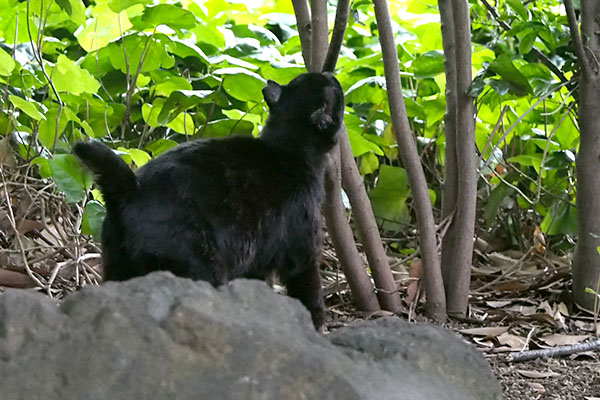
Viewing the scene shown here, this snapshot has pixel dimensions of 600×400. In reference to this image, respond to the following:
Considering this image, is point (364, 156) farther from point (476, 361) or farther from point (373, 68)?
point (476, 361)

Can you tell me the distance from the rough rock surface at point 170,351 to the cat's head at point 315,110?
1.31 meters

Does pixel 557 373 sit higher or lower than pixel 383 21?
lower

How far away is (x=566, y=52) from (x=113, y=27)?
1867 mm

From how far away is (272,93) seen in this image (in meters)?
2.76

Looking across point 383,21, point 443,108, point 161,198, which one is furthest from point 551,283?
point 161,198

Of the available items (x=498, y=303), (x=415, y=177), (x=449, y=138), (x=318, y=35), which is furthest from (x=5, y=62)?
(x=498, y=303)

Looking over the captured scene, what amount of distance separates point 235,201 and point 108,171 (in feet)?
1.17

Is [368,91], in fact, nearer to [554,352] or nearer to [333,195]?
[333,195]

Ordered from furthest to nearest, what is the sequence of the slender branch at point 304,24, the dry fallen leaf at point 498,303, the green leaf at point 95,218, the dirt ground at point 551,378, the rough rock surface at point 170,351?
1. the dry fallen leaf at point 498,303
2. the slender branch at point 304,24
3. the green leaf at point 95,218
4. the dirt ground at point 551,378
5. the rough rock surface at point 170,351

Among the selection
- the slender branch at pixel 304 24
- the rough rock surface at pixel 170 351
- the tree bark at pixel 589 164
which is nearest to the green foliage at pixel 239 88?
the tree bark at pixel 589 164

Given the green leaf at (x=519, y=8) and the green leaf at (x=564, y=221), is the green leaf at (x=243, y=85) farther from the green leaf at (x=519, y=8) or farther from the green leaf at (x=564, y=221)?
the green leaf at (x=564, y=221)

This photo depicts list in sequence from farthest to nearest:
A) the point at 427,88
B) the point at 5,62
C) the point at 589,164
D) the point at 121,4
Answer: the point at 427,88 → the point at 589,164 → the point at 121,4 → the point at 5,62

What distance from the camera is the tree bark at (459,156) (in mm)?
3053

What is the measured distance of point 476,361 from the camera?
1527 mm
